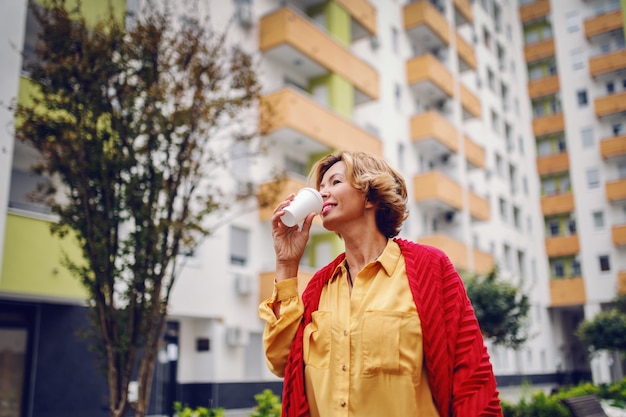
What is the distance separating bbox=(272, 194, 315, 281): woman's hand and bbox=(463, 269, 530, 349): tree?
51.7 feet

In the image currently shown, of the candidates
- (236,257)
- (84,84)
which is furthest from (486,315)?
(84,84)

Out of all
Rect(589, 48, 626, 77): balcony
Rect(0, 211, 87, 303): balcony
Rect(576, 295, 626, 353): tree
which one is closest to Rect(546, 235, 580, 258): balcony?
Rect(589, 48, 626, 77): balcony

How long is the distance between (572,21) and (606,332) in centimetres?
2125

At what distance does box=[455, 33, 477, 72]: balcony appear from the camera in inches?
1265

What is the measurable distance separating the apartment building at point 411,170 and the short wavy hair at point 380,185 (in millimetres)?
9326

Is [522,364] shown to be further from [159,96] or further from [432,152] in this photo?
[159,96]

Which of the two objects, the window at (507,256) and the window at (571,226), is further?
the window at (571,226)

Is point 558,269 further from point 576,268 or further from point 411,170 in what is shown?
point 411,170

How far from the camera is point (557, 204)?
3678 centimetres

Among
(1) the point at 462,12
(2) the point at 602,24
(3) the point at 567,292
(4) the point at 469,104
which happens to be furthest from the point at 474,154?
(2) the point at 602,24

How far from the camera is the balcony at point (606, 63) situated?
1317 inches

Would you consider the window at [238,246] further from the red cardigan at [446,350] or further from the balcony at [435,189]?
the red cardigan at [446,350]

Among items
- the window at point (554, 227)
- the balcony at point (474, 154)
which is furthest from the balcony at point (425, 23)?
the window at point (554, 227)

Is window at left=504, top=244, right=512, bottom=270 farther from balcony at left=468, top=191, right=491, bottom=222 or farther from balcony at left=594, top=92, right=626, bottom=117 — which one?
balcony at left=594, top=92, right=626, bottom=117
